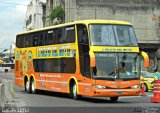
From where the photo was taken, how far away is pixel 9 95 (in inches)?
831

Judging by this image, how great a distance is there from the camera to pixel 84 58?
2134cm

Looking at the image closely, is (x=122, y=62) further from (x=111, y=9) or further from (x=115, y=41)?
(x=111, y=9)

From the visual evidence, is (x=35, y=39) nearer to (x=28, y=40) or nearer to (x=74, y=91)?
(x=28, y=40)

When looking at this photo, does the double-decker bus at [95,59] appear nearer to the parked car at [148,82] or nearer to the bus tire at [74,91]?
the bus tire at [74,91]

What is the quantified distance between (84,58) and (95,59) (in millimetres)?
1026

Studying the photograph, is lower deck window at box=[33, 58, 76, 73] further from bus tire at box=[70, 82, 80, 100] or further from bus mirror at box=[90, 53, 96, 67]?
bus mirror at box=[90, 53, 96, 67]

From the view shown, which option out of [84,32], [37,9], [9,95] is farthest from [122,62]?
[37,9]

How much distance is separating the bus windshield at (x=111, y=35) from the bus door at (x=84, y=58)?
17.5 inches

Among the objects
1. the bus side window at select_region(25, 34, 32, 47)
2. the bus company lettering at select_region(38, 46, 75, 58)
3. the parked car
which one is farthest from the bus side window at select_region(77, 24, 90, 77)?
the parked car

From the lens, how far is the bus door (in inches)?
825

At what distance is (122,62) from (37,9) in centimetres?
9968

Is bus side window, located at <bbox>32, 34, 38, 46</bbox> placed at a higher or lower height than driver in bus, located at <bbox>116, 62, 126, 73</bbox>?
higher

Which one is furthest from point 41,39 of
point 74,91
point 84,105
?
point 84,105

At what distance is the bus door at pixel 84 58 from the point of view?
2095 cm
